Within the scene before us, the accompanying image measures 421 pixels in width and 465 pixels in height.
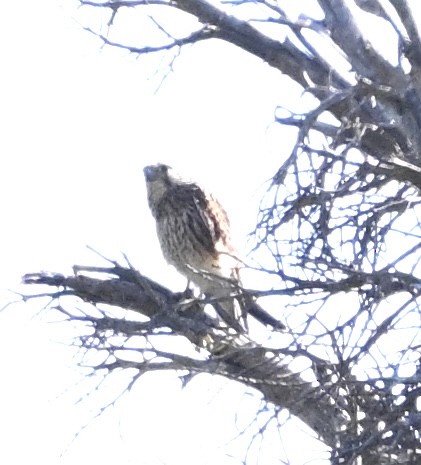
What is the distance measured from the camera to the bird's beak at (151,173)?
34.1 feet

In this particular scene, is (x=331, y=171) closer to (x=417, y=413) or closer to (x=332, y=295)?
(x=332, y=295)

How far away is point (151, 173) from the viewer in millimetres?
10430

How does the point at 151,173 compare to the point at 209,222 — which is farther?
the point at 151,173

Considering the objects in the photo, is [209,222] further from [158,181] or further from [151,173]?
[151,173]

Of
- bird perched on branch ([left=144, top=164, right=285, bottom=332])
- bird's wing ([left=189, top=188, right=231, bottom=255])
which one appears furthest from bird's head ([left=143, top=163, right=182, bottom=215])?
bird's wing ([left=189, top=188, right=231, bottom=255])

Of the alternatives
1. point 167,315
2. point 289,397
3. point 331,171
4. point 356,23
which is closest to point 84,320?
point 167,315

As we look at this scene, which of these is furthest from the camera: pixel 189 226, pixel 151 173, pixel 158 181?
pixel 151 173

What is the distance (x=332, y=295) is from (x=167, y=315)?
1313 mm

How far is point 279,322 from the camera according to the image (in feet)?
23.0

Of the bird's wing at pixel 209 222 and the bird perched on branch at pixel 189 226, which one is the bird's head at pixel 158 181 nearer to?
the bird perched on branch at pixel 189 226

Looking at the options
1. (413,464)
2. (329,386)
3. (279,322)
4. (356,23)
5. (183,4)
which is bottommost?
(413,464)

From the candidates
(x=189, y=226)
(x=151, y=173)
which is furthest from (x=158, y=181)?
(x=189, y=226)

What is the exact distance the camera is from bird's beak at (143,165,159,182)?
34.1 ft

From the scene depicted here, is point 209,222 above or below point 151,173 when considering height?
below
